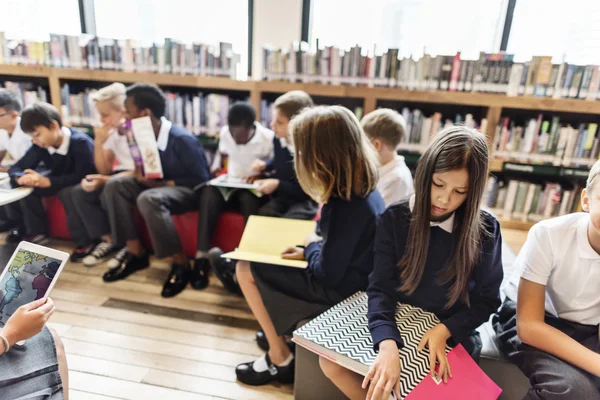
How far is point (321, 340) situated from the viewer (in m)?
1.12

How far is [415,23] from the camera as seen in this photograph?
3426mm

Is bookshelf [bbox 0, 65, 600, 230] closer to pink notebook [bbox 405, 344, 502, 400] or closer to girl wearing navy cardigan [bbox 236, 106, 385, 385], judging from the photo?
girl wearing navy cardigan [bbox 236, 106, 385, 385]

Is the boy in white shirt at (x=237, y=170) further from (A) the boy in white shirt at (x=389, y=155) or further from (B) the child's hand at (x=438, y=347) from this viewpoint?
(B) the child's hand at (x=438, y=347)

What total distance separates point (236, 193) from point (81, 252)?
1.02 meters

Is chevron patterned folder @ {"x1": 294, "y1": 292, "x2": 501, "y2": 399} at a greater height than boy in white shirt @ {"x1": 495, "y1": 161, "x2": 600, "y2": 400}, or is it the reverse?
boy in white shirt @ {"x1": 495, "y1": 161, "x2": 600, "y2": 400}

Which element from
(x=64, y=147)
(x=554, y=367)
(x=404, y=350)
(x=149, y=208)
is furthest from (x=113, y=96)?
(x=554, y=367)

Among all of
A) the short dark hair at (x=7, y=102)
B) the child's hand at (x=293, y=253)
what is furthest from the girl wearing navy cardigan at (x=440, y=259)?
the short dark hair at (x=7, y=102)

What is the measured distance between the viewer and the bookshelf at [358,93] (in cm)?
262

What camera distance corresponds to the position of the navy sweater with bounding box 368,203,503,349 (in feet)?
3.68

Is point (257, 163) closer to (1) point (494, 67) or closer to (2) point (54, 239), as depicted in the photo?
(2) point (54, 239)

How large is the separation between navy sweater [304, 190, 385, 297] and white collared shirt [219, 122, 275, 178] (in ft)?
3.81

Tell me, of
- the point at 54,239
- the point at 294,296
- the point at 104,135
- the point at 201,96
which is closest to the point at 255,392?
the point at 294,296

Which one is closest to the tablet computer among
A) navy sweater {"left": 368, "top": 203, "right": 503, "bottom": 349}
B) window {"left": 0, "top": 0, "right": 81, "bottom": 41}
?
navy sweater {"left": 368, "top": 203, "right": 503, "bottom": 349}

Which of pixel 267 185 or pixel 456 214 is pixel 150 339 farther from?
pixel 456 214
